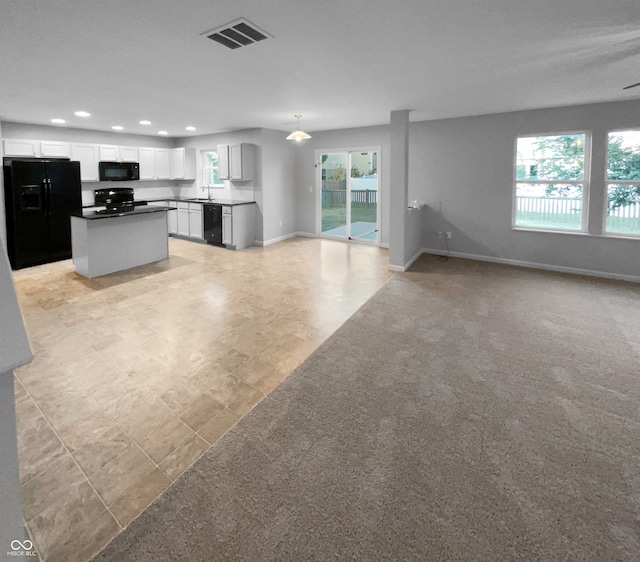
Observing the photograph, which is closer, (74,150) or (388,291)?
(388,291)

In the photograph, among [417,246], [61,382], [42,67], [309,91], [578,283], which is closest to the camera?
[61,382]

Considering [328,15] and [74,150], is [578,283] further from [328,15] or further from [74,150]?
[74,150]

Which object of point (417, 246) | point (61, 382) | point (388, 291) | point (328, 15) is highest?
point (328, 15)

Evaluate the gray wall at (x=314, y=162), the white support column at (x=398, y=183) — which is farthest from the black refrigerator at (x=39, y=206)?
the white support column at (x=398, y=183)

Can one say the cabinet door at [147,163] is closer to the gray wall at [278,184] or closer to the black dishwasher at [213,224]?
the black dishwasher at [213,224]

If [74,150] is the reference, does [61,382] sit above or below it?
below

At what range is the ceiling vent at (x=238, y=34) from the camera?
2.57 m

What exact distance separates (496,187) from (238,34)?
16.9 ft

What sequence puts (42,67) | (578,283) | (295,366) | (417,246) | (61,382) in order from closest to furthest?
1. (61,382)
2. (295,366)
3. (42,67)
4. (578,283)
5. (417,246)

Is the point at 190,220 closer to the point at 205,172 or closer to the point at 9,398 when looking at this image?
the point at 205,172

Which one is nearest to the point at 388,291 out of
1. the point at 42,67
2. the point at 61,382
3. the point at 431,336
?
the point at 431,336

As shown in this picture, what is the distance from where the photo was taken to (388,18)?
→ 2.49 meters

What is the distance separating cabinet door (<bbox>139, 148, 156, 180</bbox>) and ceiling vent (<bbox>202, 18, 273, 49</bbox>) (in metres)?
6.62

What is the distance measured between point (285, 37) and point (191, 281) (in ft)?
12.0
